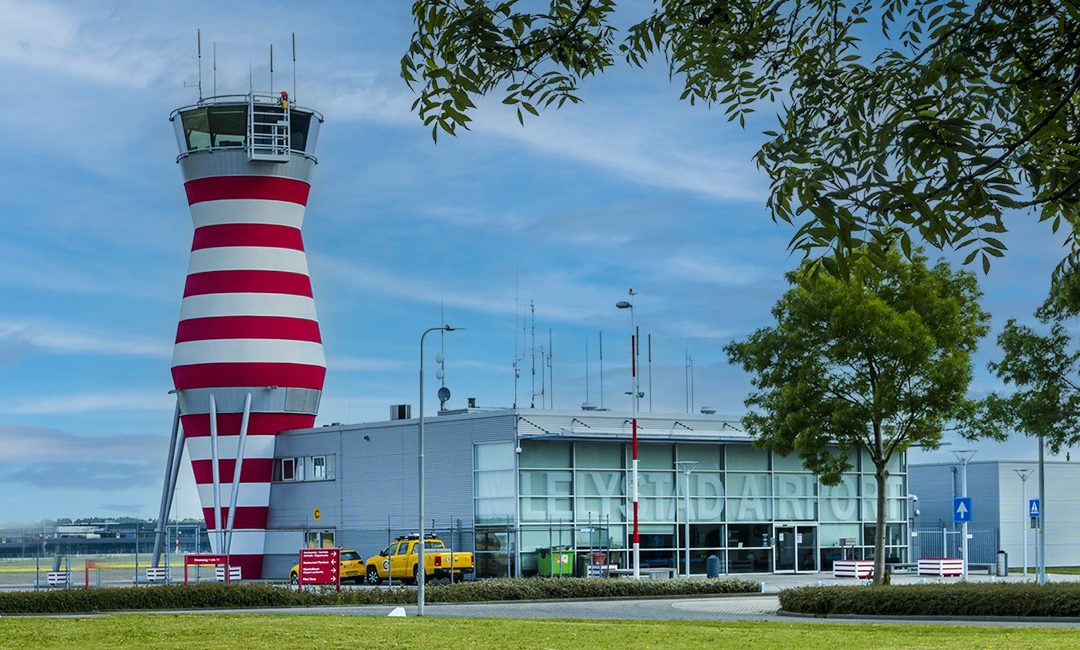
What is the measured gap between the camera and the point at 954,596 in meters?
33.0

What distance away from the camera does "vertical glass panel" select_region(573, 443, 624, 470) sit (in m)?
55.5

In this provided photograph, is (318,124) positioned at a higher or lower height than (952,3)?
higher

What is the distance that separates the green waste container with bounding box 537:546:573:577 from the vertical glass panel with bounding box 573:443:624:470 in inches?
158

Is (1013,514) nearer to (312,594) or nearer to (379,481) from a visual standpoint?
(379,481)

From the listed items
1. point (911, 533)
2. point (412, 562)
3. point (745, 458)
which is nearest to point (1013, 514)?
point (911, 533)

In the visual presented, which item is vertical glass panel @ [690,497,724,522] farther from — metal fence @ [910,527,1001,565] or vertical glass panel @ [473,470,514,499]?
metal fence @ [910,527,1001,565]

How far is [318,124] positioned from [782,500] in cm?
2637

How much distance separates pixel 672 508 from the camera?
188ft

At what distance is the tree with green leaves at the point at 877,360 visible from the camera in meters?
38.5

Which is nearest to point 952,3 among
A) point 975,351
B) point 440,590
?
point 975,351

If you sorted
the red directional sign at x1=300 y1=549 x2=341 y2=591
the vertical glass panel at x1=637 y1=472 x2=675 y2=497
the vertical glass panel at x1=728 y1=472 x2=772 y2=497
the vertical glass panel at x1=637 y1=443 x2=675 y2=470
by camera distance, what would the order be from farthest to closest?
the vertical glass panel at x1=728 y1=472 x2=772 y2=497 < the vertical glass panel at x1=637 y1=443 x2=675 y2=470 < the vertical glass panel at x1=637 y1=472 x2=675 y2=497 < the red directional sign at x1=300 y1=549 x2=341 y2=591

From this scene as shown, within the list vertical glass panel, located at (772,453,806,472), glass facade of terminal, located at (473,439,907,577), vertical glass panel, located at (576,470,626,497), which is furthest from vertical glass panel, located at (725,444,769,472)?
vertical glass panel, located at (576,470,626,497)

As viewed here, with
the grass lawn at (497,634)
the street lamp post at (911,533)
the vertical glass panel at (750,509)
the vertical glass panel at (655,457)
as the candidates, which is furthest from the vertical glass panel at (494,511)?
the grass lawn at (497,634)

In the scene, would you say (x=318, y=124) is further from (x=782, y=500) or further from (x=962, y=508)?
(x=962, y=508)
